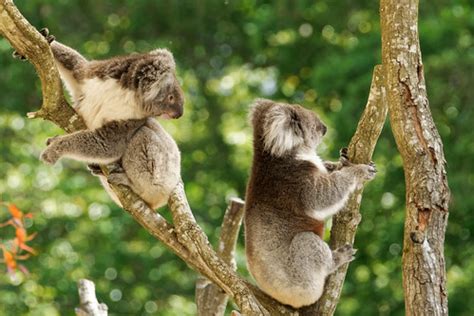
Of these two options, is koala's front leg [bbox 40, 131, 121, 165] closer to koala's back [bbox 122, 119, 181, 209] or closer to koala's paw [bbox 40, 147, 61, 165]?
koala's paw [bbox 40, 147, 61, 165]

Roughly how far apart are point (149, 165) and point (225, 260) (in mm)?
1279

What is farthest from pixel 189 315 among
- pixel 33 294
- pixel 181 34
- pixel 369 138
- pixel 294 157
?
pixel 369 138

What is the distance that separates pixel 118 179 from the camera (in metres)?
6.20

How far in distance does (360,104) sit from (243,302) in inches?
279

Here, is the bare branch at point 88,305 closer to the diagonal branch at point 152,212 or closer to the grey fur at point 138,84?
the diagonal branch at point 152,212

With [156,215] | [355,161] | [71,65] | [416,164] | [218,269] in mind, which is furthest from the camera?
[71,65]

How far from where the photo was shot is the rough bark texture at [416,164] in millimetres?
5129

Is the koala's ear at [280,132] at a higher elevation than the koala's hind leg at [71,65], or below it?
higher

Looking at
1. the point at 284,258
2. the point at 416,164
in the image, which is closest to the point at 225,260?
the point at 284,258

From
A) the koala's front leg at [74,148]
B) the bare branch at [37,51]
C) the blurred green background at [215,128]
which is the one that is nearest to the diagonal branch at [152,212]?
the bare branch at [37,51]

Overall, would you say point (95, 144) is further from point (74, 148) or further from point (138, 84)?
point (138, 84)

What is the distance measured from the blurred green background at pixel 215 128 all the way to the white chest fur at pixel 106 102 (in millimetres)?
5975

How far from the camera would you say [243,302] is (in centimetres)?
542

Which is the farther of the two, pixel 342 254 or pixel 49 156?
pixel 342 254
